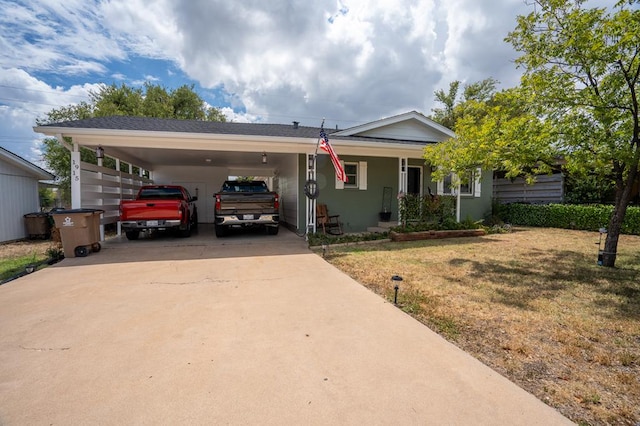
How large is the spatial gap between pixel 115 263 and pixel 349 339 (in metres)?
5.64

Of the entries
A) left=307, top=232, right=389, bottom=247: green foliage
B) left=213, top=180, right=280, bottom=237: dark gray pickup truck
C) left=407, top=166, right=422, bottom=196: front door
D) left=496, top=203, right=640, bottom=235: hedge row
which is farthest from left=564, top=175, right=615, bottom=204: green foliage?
left=213, top=180, right=280, bottom=237: dark gray pickup truck

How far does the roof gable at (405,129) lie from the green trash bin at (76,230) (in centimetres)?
769

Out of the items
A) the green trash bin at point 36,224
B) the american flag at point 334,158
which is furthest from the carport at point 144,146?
the green trash bin at point 36,224

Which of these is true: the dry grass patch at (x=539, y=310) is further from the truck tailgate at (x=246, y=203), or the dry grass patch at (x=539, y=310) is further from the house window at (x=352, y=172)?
the house window at (x=352, y=172)

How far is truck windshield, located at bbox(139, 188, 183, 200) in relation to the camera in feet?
30.9

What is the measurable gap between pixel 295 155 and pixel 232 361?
8616 millimetres

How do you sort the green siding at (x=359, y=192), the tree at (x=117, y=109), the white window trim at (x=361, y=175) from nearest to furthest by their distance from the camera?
the green siding at (x=359, y=192) → the white window trim at (x=361, y=175) → the tree at (x=117, y=109)

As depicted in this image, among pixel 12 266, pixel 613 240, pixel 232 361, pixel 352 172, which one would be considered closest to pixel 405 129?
pixel 352 172

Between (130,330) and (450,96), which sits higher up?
(450,96)

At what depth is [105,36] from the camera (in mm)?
10656

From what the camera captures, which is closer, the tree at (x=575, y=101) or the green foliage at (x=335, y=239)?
the tree at (x=575, y=101)

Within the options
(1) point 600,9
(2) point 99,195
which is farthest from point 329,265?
(2) point 99,195

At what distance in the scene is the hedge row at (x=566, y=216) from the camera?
31.7ft

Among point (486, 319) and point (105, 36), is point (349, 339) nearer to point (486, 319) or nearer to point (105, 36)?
point (486, 319)
